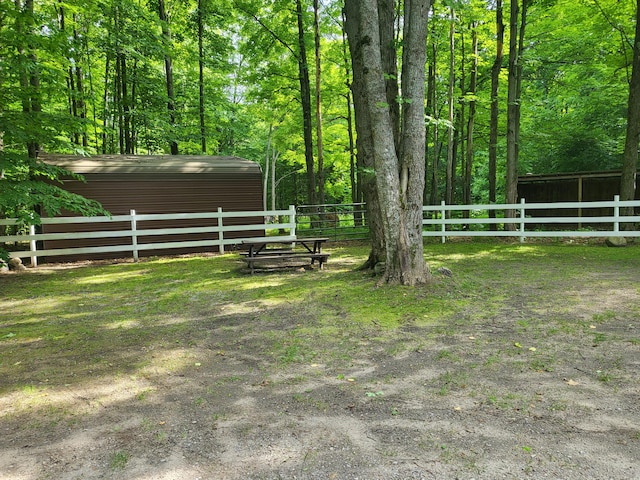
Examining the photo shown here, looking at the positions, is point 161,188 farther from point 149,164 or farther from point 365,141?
point 365,141

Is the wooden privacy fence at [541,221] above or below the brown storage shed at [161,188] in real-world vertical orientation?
below

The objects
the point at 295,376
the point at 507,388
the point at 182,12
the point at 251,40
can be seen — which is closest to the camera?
the point at 507,388

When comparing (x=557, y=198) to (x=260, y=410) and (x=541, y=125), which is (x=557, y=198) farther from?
(x=260, y=410)

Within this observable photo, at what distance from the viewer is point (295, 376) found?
348 centimetres

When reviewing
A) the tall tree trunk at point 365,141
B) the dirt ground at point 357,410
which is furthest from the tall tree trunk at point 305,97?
the dirt ground at point 357,410

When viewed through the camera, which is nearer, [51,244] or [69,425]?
[69,425]

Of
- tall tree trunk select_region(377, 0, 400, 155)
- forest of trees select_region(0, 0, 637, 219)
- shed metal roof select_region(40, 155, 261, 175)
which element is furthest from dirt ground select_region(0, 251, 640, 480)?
forest of trees select_region(0, 0, 637, 219)

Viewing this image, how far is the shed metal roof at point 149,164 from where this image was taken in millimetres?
11359

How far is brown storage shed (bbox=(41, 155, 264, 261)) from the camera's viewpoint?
11.4m

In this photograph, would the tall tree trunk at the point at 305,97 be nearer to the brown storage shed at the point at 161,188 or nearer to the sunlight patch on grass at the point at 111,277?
the brown storage shed at the point at 161,188

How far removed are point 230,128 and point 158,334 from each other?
755 inches

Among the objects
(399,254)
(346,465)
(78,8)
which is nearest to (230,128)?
(78,8)

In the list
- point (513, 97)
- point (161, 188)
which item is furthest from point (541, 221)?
point (161, 188)

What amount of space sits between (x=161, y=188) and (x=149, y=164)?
Answer: 76cm
